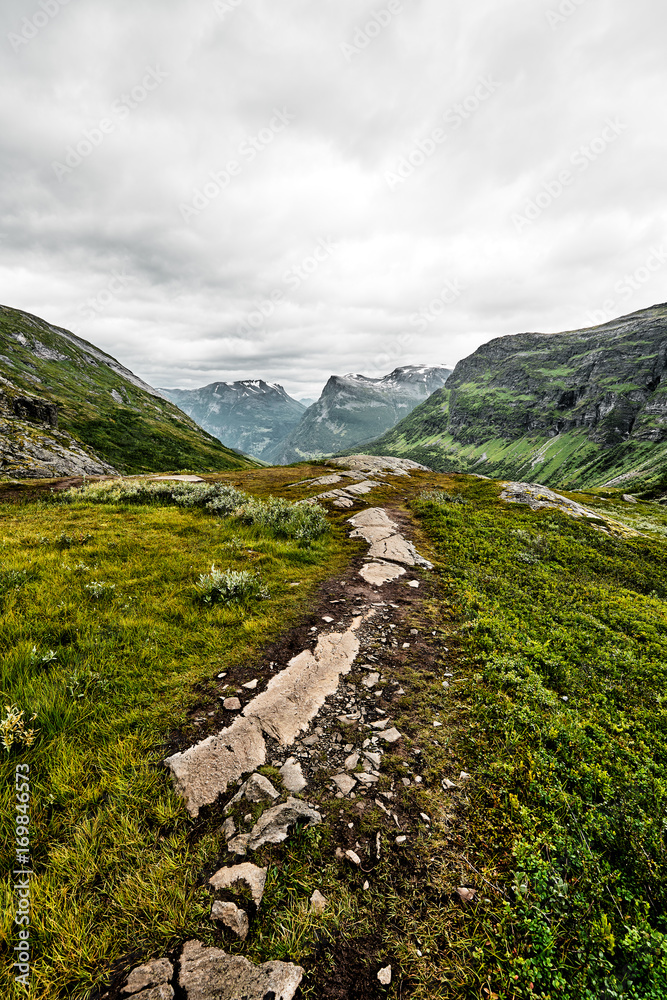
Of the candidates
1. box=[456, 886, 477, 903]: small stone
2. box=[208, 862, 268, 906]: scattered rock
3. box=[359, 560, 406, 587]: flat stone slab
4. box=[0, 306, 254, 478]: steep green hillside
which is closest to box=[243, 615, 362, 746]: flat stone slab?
box=[208, 862, 268, 906]: scattered rock

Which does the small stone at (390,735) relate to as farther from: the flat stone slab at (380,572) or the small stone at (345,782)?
the flat stone slab at (380,572)

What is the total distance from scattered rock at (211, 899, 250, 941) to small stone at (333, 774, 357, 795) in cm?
183

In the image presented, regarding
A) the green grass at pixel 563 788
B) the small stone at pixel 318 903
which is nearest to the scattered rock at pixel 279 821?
the small stone at pixel 318 903

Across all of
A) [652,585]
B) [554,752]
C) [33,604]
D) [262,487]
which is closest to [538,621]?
[554,752]

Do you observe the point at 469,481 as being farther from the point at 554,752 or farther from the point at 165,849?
Result: the point at 165,849

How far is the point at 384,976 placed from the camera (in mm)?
3398

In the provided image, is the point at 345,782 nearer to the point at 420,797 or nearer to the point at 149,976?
the point at 420,797

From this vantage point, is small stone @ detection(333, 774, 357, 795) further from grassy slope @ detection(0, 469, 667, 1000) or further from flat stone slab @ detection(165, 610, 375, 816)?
flat stone slab @ detection(165, 610, 375, 816)

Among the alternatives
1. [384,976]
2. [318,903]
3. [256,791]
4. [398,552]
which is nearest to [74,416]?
[398,552]

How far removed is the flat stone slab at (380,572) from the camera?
41.4ft

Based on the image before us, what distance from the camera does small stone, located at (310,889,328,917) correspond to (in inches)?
150

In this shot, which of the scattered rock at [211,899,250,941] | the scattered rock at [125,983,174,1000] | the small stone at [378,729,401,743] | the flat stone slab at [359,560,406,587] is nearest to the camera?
the scattered rock at [125,983,174,1000]

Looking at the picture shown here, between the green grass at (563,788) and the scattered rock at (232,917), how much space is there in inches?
82.7

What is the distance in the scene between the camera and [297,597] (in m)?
10.7
